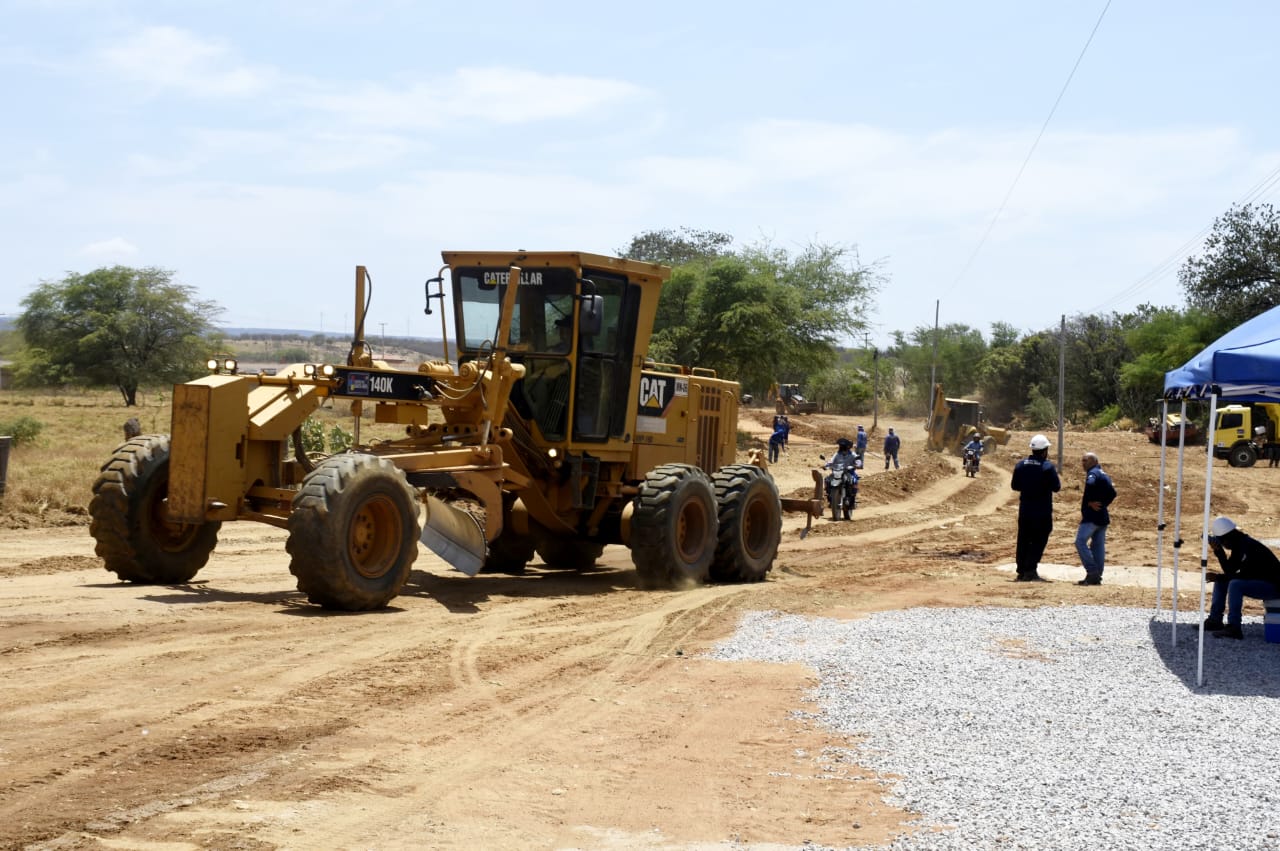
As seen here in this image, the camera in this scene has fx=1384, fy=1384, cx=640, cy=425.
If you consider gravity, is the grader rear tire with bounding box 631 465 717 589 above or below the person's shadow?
above

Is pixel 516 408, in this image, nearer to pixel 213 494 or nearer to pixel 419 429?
pixel 419 429

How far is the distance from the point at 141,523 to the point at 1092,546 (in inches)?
399

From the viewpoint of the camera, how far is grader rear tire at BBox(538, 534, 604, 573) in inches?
625

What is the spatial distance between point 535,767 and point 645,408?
8.25 metres

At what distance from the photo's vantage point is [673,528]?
44.9 feet

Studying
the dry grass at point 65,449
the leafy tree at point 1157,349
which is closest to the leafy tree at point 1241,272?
the leafy tree at point 1157,349

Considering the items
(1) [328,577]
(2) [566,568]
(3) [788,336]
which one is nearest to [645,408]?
(2) [566,568]

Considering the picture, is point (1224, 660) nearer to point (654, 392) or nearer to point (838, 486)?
point (654, 392)

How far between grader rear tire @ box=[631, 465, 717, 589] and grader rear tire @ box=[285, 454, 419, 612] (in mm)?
3038

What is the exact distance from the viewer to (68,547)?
1574 cm

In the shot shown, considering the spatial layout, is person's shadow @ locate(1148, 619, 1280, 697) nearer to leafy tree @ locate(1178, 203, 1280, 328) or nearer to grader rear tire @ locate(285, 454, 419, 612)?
grader rear tire @ locate(285, 454, 419, 612)

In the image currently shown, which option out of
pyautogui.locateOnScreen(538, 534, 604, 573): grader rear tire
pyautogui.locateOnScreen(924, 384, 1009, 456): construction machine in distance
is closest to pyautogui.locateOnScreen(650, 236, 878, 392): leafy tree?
pyautogui.locateOnScreen(924, 384, 1009, 456): construction machine in distance

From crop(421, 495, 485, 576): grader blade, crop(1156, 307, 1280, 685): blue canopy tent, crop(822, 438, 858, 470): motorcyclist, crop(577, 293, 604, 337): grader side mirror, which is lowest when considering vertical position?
crop(421, 495, 485, 576): grader blade

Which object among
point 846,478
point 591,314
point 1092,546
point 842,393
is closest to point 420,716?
point 591,314
